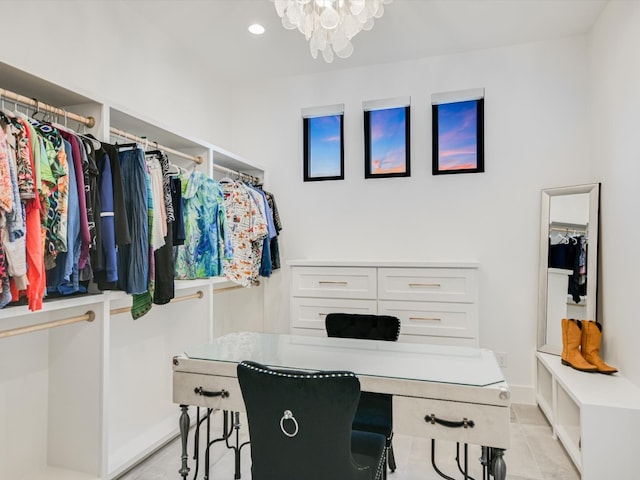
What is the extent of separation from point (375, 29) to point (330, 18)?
4.98 ft

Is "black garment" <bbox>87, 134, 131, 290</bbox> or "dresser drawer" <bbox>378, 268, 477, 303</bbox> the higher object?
"black garment" <bbox>87, 134, 131, 290</bbox>

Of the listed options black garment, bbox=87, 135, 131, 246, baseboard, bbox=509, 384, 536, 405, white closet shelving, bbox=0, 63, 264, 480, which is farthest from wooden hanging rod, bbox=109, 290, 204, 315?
baseboard, bbox=509, 384, 536, 405

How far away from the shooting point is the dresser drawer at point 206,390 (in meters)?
1.76

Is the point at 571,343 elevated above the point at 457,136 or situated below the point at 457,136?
below

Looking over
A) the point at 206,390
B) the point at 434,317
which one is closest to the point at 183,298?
the point at 206,390

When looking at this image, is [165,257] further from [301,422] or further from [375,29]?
[375,29]

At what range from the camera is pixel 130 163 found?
7.07ft

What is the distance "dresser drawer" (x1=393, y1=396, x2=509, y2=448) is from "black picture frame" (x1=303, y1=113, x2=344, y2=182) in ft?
8.74

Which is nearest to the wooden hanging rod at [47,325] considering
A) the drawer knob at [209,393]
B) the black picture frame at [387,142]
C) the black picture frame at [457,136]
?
the drawer knob at [209,393]

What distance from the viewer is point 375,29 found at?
10.4ft

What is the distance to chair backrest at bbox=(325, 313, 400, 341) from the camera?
2.45 meters

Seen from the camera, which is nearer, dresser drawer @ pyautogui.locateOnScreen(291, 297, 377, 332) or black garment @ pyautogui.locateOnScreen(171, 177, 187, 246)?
black garment @ pyautogui.locateOnScreen(171, 177, 187, 246)

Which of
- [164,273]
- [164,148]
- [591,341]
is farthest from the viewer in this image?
[591,341]

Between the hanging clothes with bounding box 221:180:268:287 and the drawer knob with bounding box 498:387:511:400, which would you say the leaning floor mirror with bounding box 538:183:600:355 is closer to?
the drawer knob with bounding box 498:387:511:400
